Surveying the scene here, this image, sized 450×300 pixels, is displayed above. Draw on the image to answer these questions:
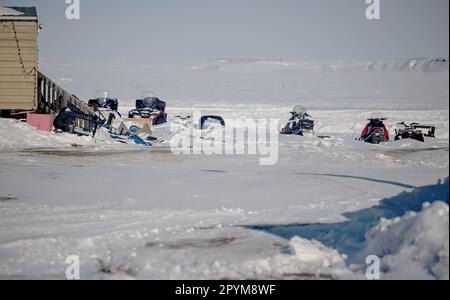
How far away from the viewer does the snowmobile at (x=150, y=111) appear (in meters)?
33.0

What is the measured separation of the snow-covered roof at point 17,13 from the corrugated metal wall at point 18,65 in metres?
0.21

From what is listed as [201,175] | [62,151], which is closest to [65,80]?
[62,151]

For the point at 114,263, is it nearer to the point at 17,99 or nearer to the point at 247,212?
the point at 247,212

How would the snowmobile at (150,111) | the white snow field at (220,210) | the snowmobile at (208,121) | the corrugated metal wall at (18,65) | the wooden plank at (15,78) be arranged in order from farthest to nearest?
the snowmobile at (150,111), the snowmobile at (208,121), the wooden plank at (15,78), the corrugated metal wall at (18,65), the white snow field at (220,210)

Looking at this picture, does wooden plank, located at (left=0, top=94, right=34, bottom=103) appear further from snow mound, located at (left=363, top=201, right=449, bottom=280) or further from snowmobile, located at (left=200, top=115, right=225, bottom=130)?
snow mound, located at (left=363, top=201, right=449, bottom=280)

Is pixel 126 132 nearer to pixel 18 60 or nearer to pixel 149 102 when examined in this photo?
pixel 18 60

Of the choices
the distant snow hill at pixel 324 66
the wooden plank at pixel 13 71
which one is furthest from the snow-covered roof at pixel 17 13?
the distant snow hill at pixel 324 66

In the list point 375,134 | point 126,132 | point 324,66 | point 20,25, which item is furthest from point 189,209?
point 324,66

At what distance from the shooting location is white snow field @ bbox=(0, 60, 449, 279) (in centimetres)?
579

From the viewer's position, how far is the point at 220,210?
899cm

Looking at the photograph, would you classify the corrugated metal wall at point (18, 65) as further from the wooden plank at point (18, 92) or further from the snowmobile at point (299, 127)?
the snowmobile at point (299, 127)

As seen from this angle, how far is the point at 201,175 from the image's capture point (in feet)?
42.9

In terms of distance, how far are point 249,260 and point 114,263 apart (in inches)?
59.1

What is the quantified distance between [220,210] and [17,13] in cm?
1795
